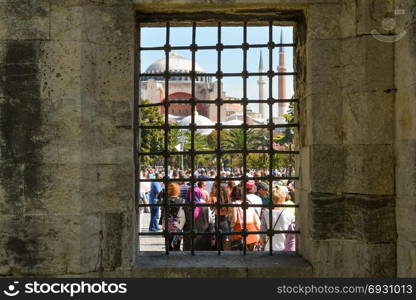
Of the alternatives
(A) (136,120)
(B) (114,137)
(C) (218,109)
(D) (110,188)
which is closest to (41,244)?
(D) (110,188)

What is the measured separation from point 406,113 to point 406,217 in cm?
63

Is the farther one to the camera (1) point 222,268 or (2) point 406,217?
(1) point 222,268

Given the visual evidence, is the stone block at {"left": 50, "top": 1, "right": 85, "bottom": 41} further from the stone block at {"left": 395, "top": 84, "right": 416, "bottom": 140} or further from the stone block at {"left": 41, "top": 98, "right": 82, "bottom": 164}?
the stone block at {"left": 395, "top": 84, "right": 416, "bottom": 140}

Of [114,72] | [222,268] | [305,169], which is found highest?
[114,72]

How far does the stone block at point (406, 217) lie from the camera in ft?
9.36

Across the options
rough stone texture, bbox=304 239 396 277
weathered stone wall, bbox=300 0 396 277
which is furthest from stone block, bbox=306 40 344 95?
rough stone texture, bbox=304 239 396 277

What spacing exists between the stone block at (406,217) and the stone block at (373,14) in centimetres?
107

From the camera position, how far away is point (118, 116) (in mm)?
3201

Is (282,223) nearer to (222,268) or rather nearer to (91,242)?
(222,268)

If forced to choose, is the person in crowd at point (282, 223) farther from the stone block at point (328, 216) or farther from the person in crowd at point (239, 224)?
the stone block at point (328, 216)

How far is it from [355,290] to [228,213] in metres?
2.18

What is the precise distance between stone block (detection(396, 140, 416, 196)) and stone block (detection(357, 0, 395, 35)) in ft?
2.45

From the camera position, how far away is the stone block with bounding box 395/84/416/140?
2.84 m

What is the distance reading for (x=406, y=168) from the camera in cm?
Result: 292
